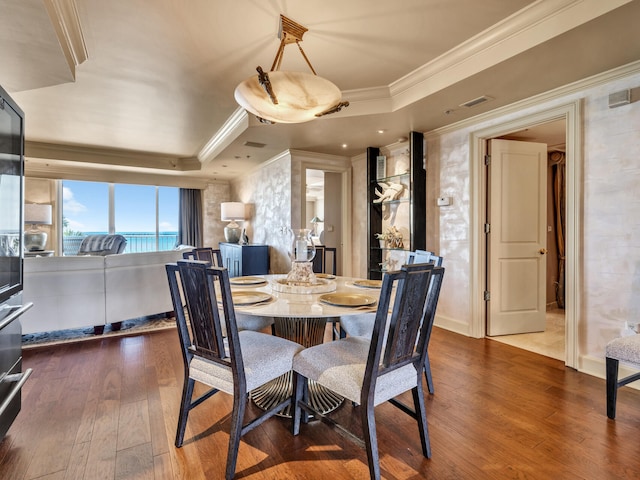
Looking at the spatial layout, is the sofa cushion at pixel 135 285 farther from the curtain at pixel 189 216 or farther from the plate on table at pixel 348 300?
the curtain at pixel 189 216

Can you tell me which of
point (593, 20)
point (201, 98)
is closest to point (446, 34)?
point (593, 20)

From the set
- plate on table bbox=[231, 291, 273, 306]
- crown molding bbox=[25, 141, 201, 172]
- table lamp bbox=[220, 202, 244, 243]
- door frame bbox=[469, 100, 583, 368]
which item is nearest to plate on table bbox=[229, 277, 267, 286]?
plate on table bbox=[231, 291, 273, 306]

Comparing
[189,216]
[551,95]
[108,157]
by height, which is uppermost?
[108,157]

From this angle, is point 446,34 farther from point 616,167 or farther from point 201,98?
point 201,98

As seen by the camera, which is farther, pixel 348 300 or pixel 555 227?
pixel 555 227

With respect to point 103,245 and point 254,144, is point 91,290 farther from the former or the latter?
point 103,245

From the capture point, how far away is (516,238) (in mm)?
3533

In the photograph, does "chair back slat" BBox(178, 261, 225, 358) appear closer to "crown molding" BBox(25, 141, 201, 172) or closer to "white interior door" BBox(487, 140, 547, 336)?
"white interior door" BBox(487, 140, 547, 336)

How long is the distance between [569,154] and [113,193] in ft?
25.6

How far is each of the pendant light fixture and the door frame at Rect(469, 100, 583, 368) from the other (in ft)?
6.50

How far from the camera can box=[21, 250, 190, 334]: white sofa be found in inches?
119

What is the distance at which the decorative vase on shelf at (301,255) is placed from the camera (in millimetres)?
2152

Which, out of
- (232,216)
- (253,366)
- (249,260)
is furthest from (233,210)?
(253,366)

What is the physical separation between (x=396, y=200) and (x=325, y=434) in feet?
10.1
